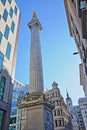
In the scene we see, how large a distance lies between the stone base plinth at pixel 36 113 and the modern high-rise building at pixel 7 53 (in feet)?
6.86

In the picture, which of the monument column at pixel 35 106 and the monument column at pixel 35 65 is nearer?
the monument column at pixel 35 106

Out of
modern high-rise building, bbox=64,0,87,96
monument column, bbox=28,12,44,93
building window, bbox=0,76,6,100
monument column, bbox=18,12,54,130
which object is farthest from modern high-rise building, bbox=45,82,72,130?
building window, bbox=0,76,6,100

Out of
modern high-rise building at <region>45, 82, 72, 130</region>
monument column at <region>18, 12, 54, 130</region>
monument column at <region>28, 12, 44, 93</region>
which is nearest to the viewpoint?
monument column at <region>18, 12, 54, 130</region>

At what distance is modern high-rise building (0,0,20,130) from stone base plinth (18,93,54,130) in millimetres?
2090

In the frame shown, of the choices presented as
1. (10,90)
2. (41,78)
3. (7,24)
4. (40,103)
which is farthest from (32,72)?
(7,24)

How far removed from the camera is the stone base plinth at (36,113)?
16.6 metres

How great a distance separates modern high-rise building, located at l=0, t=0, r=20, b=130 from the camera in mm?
17163

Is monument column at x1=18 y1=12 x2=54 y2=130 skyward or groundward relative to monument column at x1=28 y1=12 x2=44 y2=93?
groundward

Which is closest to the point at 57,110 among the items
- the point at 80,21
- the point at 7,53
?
the point at 7,53

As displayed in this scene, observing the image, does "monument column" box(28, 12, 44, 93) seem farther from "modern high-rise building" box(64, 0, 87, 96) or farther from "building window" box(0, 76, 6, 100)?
"modern high-rise building" box(64, 0, 87, 96)

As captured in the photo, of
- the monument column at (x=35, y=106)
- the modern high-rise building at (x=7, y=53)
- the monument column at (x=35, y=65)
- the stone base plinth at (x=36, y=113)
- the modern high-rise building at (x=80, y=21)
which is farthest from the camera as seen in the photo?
the monument column at (x=35, y=65)

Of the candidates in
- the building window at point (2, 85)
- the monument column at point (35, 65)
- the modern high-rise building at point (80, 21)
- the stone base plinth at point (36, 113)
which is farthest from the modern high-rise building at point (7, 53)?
the modern high-rise building at point (80, 21)

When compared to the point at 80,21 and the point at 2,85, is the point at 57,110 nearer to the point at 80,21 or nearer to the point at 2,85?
the point at 2,85

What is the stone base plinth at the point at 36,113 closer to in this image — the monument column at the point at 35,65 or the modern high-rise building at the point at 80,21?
the monument column at the point at 35,65
